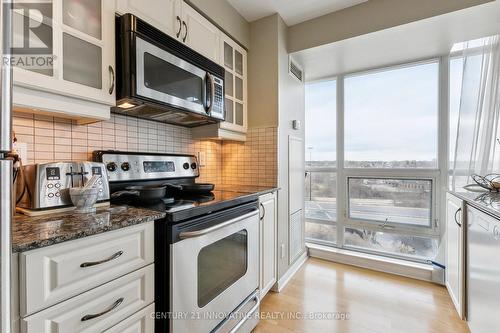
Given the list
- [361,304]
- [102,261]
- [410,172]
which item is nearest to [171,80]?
[102,261]

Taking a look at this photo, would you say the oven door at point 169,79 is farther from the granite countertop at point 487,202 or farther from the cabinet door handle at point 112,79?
the granite countertop at point 487,202

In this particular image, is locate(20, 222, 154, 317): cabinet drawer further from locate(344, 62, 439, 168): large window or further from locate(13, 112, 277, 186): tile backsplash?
locate(344, 62, 439, 168): large window

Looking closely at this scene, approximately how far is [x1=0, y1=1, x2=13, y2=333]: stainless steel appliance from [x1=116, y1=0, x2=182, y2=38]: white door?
93 centimetres

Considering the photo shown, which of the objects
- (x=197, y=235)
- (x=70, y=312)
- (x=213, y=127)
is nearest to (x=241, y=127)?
(x=213, y=127)

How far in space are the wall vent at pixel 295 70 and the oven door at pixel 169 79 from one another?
1084mm

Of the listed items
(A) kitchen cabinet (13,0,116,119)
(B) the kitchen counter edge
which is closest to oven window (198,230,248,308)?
(A) kitchen cabinet (13,0,116,119)

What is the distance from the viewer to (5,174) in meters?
0.42

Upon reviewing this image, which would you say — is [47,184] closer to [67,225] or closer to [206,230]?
[67,225]

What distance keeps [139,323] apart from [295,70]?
244 centimetres

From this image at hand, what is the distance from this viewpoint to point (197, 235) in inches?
42.5

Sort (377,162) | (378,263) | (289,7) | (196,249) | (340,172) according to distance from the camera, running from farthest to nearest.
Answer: (340,172) < (377,162) < (378,263) < (289,7) < (196,249)

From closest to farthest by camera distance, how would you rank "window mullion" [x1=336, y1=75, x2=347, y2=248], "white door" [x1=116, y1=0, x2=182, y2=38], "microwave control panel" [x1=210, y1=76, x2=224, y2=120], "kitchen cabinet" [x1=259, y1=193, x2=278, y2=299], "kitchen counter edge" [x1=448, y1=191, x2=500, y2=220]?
"kitchen counter edge" [x1=448, y1=191, x2=500, y2=220], "white door" [x1=116, y1=0, x2=182, y2=38], "microwave control panel" [x1=210, y1=76, x2=224, y2=120], "kitchen cabinet" [x1=259, y1=193, x2=278, y2=299], "window mullion" [x1=336, y1=75, x2=347, y2=248]

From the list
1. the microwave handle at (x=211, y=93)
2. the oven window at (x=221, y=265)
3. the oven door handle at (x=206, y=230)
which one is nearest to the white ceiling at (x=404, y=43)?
the microwave handle at (x=211, y=93)

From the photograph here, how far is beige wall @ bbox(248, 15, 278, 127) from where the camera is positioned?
2090mm
